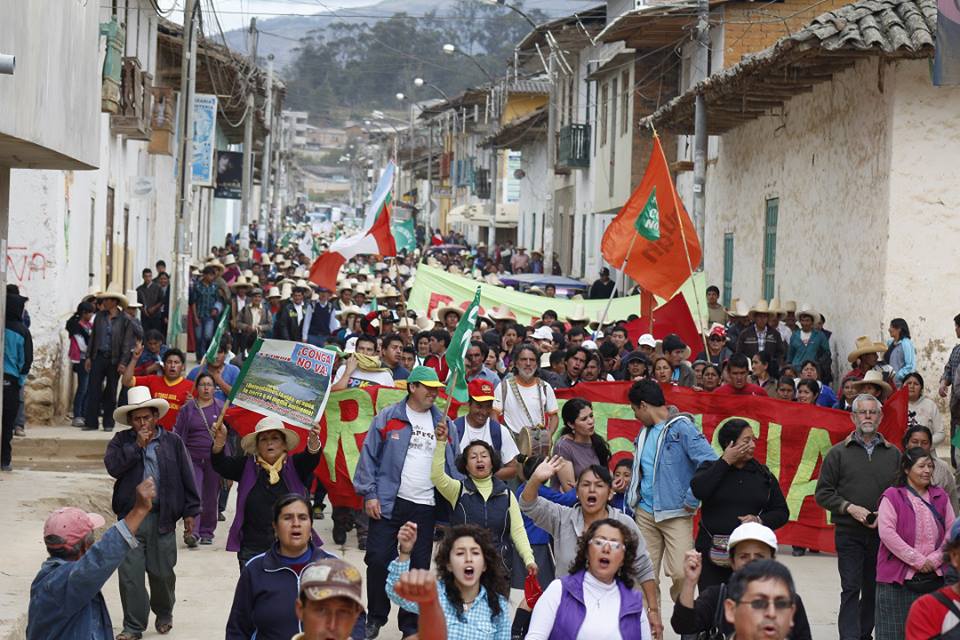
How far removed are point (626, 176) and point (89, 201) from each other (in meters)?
14.2

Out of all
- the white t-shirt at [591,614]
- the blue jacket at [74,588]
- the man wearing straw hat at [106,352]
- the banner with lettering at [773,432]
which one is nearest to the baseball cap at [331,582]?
the blue jacket at [74,588]

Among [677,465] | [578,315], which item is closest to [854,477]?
[677,465]

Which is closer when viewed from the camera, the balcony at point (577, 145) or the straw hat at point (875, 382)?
the straw hat at point (875, 382)

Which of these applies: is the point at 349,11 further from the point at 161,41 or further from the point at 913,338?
the point at 913,338

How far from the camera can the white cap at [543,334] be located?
18.6m

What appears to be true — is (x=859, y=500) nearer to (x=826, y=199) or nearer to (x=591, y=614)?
(x=591, y=614)

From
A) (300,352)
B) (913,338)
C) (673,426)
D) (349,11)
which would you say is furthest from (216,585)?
(349,11)

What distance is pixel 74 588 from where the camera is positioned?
6359 mm

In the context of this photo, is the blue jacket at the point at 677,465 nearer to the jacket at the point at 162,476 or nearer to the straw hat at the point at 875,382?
the jacket at the point at 162,476

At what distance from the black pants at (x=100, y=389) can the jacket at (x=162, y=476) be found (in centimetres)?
878

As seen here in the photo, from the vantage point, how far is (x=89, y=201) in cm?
2312

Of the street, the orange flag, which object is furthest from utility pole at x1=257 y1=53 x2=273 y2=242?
the street

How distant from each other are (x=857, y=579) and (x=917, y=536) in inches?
40.4

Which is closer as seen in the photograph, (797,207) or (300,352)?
(300,352)
